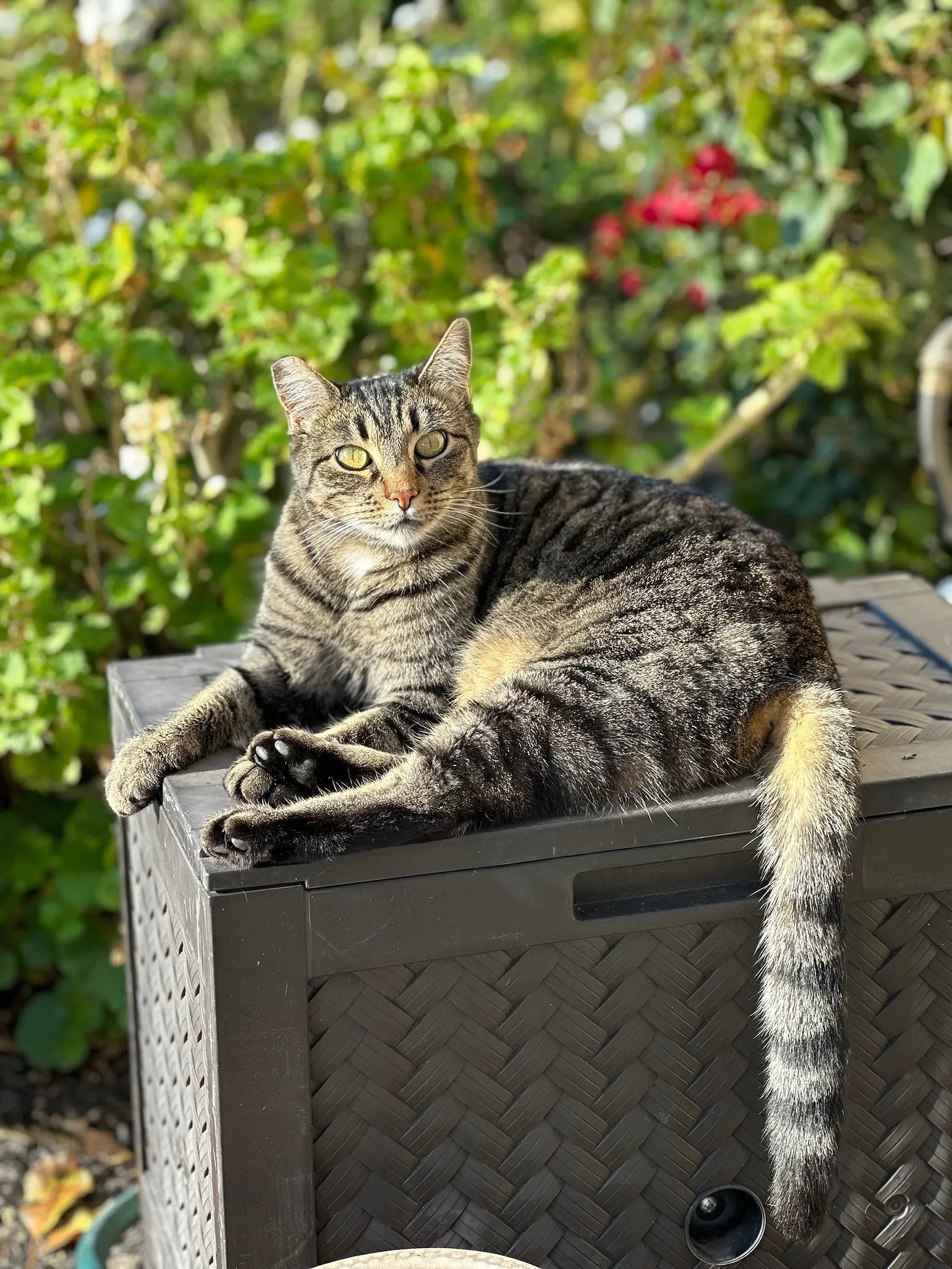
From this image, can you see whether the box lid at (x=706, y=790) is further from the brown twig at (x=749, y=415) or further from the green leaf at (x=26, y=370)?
the brown twig at (x=749, y=415)

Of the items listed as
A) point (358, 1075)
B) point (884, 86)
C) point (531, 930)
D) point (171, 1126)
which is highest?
point (884, 86)

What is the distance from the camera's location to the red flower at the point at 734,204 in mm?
3320

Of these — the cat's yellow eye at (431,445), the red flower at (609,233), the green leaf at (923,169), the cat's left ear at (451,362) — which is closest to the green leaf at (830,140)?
the green leaf at (923,169)

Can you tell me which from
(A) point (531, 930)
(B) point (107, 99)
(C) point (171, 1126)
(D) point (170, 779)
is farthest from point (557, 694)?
(B) point (107, 99)

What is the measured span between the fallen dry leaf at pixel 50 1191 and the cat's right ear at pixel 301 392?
1.46 meters

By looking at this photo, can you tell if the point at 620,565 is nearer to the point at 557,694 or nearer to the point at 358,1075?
the point at 557,694

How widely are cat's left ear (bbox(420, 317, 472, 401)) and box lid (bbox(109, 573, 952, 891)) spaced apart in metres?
0.53

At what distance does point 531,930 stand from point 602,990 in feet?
0.40

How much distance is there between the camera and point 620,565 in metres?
1.89

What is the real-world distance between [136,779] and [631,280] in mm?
2627

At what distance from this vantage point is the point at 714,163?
10.8 feet

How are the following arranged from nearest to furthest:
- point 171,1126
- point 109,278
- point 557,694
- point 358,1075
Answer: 1. point 358,1075
2. point 557,694
3. point 171,1126
4. point 109,278

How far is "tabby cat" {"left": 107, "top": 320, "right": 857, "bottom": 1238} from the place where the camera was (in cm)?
145

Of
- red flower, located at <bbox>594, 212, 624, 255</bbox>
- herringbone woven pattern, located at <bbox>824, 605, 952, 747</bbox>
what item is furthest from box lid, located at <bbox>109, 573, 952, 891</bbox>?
red flower, located at <bbox>594, 212, 624, 255</bbox>
